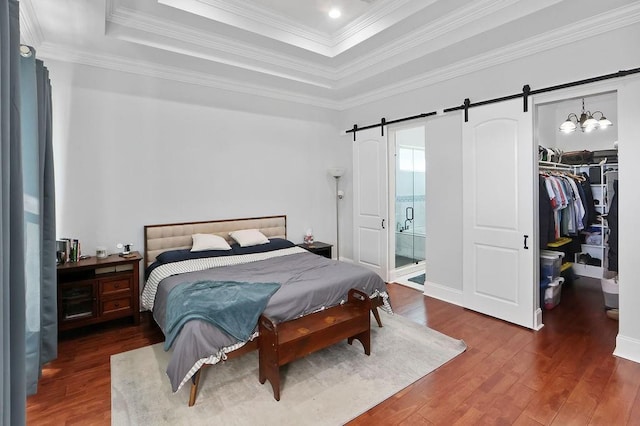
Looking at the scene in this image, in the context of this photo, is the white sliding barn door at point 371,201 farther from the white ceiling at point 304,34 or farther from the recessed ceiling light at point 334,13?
the recessed ceiling light at point 334,13

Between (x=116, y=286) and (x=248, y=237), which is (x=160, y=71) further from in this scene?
(x=116, y=286)

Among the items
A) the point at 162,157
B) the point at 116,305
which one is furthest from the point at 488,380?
the point at 162,157

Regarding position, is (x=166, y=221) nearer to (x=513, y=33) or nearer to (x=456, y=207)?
(x=456, y=207)

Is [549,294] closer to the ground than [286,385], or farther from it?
farther from it

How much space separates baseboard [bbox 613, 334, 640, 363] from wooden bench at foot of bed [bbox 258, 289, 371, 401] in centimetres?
208

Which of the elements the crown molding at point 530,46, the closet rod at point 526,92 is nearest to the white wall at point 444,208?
the closet rod at point 526,92

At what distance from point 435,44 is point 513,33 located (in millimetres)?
697

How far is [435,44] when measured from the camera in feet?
11.2

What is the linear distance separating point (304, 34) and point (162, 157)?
85.6 inches

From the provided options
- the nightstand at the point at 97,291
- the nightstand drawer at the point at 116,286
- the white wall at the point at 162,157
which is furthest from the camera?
the white wall at the point at 162,157

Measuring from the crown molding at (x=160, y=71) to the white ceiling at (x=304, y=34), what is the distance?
0.01 meters

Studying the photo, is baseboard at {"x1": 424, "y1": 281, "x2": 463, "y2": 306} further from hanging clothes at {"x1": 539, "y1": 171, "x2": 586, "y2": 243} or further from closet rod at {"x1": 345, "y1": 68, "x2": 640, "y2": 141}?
closet rod at {"x1": 345, "y1": 68, "x2": 640, "y2": 141}

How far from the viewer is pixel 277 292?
2725 mm

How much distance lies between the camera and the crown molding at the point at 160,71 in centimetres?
334
